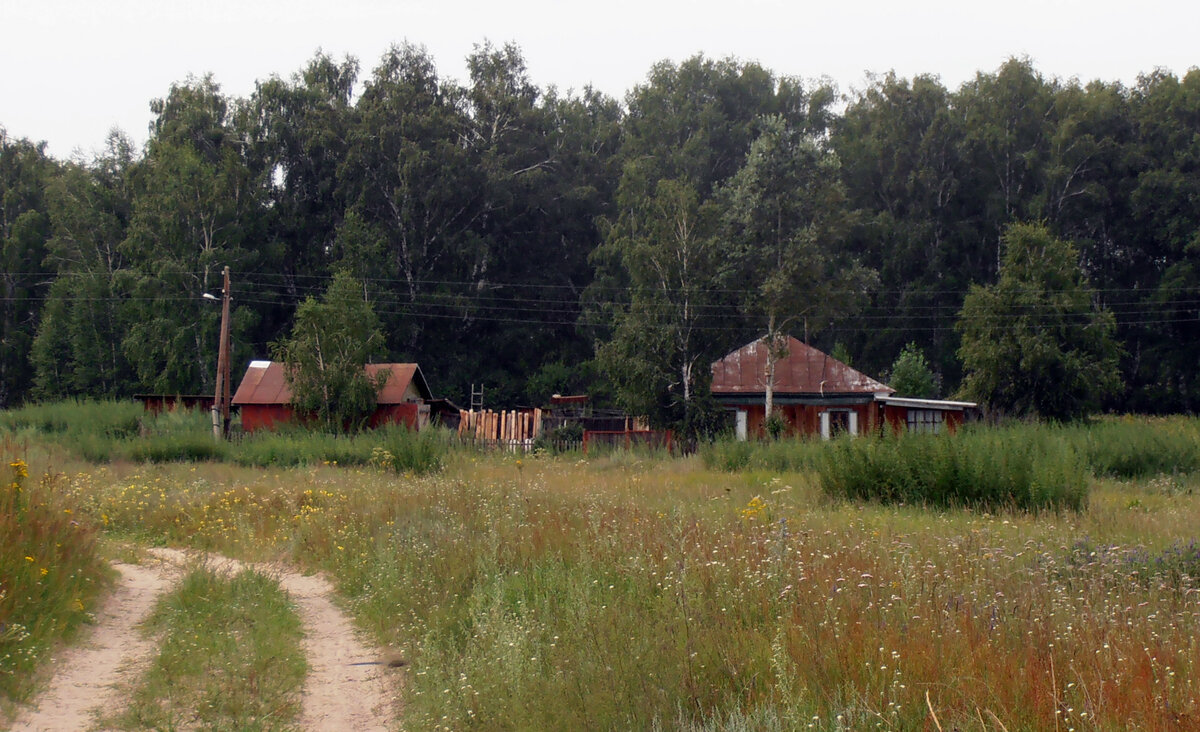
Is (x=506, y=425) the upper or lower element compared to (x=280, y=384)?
lower

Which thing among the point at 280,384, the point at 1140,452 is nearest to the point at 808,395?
the point at 1140,452

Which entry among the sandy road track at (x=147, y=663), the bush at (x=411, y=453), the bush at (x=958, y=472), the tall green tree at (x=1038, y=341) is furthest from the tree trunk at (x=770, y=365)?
the sandy road track at (x=147, y=663)

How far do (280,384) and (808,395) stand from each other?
74.3ft

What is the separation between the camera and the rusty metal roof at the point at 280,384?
38.2 metres

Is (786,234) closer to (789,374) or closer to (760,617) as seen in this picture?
(789,374)

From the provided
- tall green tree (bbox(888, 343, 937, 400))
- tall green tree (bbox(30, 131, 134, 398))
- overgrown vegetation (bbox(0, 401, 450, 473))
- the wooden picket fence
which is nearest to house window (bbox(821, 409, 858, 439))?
tall green tree (bbox(888, 343, 937, 400))

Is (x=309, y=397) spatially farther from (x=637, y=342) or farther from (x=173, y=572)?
(x=173, y=572)

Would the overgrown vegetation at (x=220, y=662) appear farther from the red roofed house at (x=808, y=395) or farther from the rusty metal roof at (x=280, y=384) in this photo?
the red roofed house at (x=808, y=395)

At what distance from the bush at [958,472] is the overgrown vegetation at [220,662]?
371 inches

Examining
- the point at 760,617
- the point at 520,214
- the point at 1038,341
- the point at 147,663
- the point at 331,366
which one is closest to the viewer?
the point at 760,617

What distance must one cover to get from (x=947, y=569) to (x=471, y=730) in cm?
375

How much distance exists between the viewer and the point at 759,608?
21.3ft

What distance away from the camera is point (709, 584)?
7059 mm

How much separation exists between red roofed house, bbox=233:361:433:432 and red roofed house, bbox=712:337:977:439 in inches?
509
